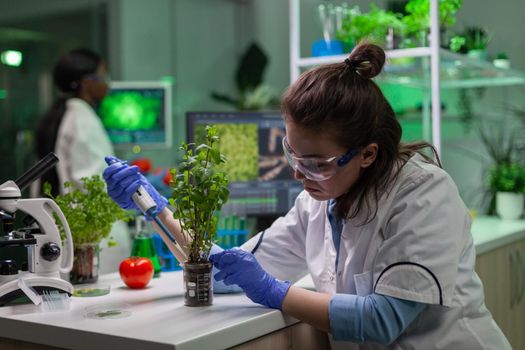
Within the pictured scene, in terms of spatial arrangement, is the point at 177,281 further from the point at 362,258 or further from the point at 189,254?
the point at 362,258

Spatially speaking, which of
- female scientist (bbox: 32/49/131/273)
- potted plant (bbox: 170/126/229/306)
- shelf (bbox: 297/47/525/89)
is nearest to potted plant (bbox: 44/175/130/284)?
potted plant (bbox: 170/126/229/306)

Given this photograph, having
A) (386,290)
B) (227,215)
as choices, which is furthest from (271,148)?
(386,290)

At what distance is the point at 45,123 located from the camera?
130 inches

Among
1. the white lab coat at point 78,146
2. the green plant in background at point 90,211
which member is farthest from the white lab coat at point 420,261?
the white lab coat at point 78,146

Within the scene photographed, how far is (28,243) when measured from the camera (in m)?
1.59

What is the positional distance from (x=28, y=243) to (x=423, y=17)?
1.94m

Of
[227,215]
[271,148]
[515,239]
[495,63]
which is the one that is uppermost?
[495,63]

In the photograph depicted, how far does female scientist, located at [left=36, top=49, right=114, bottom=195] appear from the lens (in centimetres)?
319

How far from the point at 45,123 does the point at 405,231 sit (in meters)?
2.30

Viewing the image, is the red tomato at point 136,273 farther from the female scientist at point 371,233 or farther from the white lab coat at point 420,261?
the white lab coat at point 420,261

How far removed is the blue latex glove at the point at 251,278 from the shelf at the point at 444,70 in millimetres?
1108

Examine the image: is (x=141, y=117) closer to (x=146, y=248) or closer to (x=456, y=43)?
(x=456, y=43)

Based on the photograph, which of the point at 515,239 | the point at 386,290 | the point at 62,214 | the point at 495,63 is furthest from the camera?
the point at 495,63

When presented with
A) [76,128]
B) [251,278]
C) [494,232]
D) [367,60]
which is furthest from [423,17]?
[251,278]
